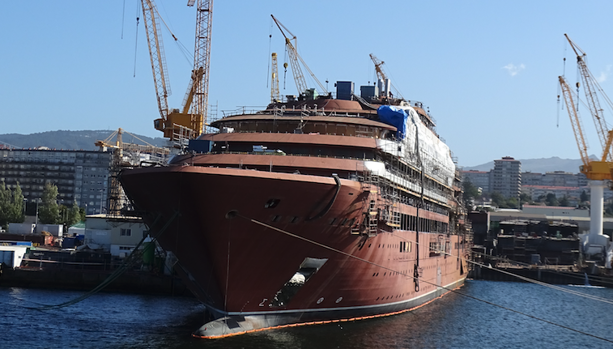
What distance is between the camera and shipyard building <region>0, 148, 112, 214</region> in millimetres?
140500

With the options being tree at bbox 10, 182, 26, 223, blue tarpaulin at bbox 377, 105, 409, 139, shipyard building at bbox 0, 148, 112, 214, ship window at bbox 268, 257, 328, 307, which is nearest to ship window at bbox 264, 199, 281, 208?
ship window at bbox 268, 257, 328, 307

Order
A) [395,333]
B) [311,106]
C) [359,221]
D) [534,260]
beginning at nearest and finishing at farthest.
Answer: [359,221]
[395,333]
[311,106]
[534,260]

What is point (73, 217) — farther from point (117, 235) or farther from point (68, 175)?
point (68, 175)

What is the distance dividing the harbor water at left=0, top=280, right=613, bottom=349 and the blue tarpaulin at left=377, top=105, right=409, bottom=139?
10855 millimetres

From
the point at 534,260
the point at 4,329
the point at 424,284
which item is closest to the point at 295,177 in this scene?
the point at 4,329

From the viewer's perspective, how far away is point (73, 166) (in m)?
144

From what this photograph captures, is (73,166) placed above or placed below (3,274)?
above

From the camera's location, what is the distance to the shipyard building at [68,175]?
14050 centimetres

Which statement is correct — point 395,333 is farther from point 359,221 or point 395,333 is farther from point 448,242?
point 448,242

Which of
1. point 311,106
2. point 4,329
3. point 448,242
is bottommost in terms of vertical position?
point 4,329

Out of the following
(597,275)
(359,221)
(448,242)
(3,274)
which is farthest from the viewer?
(597,275)

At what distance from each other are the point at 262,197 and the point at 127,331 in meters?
10.2

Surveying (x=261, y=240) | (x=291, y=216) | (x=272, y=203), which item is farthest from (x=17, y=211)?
(x=272, y=203)

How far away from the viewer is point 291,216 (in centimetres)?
2672
